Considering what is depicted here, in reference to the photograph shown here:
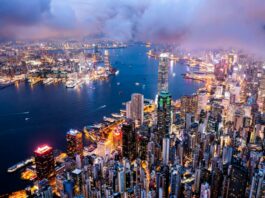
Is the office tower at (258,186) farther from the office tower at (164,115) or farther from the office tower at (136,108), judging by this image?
the office tower at (136,108)

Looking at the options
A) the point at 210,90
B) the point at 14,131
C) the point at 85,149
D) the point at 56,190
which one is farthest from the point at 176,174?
the point at 210,90

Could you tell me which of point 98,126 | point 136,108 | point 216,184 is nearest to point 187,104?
point 136,108

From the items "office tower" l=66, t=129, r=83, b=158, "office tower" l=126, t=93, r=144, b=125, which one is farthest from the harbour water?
"office tower" l=126, t=93, r=144, b=125

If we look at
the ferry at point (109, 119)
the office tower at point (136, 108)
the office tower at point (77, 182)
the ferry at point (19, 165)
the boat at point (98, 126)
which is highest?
the office tower at point (136, 108)

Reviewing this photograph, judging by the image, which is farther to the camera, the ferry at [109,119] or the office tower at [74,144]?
the ferry at [109,119]

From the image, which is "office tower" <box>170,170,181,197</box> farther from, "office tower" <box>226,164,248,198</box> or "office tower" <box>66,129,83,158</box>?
"office tower" <box>66,129,83,158</box>

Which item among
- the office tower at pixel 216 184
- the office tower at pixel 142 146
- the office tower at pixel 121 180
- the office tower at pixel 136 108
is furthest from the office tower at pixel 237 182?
the office tower at pixel 136 108

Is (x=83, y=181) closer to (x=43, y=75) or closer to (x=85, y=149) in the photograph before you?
(x=85, y=149)
